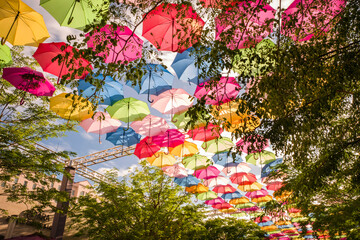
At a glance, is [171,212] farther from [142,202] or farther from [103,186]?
[103,186]

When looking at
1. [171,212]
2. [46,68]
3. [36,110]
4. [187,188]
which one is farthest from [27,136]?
[187,188]

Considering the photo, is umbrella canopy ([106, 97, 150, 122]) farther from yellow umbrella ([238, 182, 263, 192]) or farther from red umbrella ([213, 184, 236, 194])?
yellow umbrella ([238, 182, 263, 192])

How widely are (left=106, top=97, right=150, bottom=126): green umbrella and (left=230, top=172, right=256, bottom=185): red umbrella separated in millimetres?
6744

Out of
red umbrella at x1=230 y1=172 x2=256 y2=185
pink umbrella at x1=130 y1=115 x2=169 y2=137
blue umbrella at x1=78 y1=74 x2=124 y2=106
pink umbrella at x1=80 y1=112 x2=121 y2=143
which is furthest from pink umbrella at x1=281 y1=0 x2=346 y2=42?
red umbrella at x1=230 y1=172 x2=256 y2=185

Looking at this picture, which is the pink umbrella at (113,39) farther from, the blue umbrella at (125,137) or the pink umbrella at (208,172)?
the pink umbrella at (208,172)

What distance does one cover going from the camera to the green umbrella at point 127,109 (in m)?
6.68

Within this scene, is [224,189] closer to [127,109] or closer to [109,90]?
[127,109]

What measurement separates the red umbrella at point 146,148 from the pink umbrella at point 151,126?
868 millimetres

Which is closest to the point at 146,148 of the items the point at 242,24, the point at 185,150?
the point at 185,150

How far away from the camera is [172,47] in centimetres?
458

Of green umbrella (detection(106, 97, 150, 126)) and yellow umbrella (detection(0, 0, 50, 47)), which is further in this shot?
green umbrella (detection(106, 97, 150, 126))

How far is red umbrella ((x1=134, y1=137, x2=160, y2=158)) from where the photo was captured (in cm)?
835

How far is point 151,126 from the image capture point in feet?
24.1

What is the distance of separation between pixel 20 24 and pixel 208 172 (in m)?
8.82
